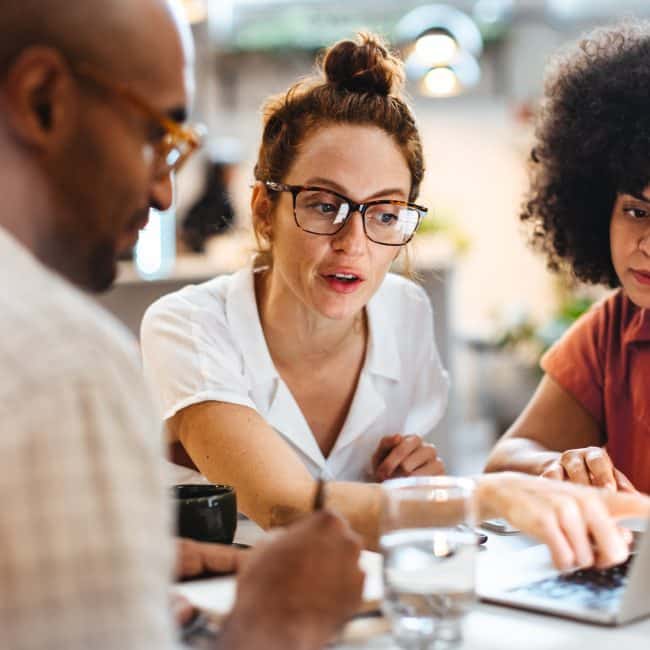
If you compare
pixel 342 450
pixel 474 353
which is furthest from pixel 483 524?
pixel 474 353

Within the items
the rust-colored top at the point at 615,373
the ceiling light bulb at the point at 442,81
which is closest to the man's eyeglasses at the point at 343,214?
the rust-colored top at the point at 615,373

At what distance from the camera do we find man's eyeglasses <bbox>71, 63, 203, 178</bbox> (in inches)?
31.4

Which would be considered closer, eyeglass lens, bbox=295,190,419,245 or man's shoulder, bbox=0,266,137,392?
man's shoulder, bbox=0,266,137,392

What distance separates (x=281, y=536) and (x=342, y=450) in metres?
0.93

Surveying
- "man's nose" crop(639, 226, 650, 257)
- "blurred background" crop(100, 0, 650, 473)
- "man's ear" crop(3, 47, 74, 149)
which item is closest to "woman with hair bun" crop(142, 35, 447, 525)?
"man's nose" crop(639, 226, 650, 257)

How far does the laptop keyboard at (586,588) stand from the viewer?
1.04 metres

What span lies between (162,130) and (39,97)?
0.12 meters

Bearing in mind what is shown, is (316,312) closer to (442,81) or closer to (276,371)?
(276,371)

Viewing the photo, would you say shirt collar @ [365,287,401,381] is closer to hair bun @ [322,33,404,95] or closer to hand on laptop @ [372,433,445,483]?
hand on laptop @ [372,433,445,483]

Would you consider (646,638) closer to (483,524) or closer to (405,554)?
(405,554)

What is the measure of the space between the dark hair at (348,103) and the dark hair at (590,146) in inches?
13.0

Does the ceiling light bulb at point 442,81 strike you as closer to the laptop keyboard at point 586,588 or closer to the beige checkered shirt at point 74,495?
the laptop keyboard at point 586,588

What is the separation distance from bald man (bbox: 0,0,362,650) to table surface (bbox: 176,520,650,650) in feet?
0.19

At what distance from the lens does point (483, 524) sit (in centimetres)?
141
